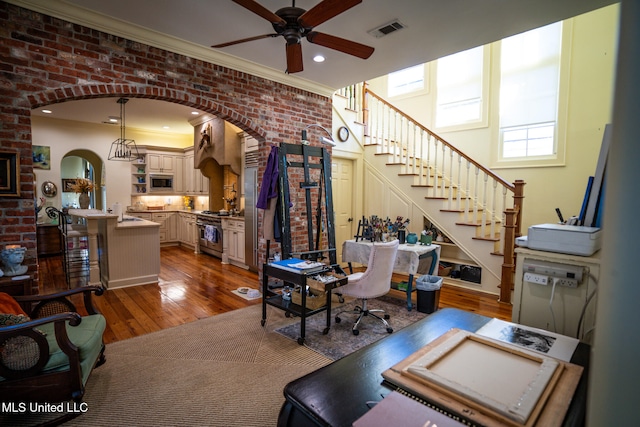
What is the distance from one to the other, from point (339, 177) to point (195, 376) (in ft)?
13.5

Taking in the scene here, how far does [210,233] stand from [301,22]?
16.7 feet

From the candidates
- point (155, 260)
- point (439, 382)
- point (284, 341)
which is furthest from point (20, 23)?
point (439, 382)

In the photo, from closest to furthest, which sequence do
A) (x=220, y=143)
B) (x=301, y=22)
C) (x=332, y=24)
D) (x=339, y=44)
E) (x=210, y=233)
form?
(x=301, y=22)
(x=339, y=44)
(x=332, y=24)
(x=220, y=143)
(x=210, y=233)

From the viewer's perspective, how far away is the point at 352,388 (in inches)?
42.9

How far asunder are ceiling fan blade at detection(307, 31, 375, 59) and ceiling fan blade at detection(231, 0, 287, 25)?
28cm

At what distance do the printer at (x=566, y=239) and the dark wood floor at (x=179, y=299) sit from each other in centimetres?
222

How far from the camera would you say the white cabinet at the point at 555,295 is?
178 centimetres

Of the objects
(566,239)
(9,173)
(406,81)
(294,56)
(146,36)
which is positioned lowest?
(566,239)

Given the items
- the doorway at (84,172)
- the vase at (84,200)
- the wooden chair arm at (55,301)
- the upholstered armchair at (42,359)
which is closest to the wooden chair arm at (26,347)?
the upholstered armchair at (42,359)

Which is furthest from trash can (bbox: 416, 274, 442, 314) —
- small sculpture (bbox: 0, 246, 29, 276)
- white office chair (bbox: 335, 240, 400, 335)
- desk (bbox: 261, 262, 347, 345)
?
small sculpture (bbox: 0, 246, 29, 276)

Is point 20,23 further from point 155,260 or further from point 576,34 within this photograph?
point 576,34

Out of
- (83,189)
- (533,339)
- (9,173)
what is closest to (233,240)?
(83,189)

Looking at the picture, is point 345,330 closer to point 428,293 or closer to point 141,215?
point 428,293

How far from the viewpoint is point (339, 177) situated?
5.91 m
